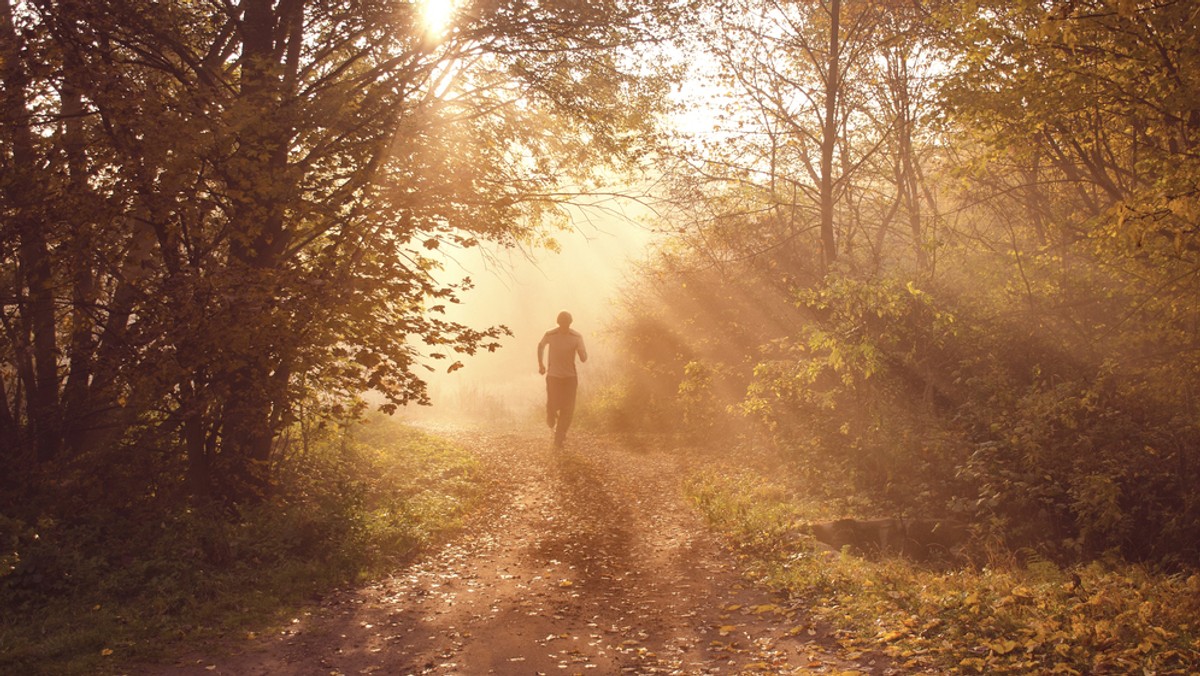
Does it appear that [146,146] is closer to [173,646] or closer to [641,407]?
[173,646]

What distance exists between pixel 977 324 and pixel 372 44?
372 inches

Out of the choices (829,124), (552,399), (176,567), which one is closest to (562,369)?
(552,399)

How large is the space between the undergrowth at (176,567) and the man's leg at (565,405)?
495cm

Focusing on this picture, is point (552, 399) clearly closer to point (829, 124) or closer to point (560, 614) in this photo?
point (829, 124)

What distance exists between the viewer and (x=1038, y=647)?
4.92 m

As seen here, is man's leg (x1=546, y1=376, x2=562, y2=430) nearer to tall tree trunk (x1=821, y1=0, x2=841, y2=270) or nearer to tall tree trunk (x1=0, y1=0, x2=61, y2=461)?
tall tree trunk (x1=821, y1=0, x2=841, y2=270)

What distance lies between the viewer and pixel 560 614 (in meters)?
6.57

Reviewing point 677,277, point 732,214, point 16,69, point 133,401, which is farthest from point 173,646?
point 677,277

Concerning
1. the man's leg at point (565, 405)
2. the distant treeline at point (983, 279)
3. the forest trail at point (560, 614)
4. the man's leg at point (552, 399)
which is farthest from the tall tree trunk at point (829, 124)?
the forest trail at point (560, 614)

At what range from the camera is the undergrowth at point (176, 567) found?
5.54 metres

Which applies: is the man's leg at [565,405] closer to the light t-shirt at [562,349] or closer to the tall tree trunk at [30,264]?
the light t-shirt at [562,349]

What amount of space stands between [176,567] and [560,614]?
10.7ft

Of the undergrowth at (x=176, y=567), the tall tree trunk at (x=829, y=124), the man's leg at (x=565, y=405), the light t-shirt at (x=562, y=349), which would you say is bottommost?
the undergrowth at (x=176, y=567)

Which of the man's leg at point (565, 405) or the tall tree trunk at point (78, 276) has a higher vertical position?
the tall tree trunk at point (78, 276)
